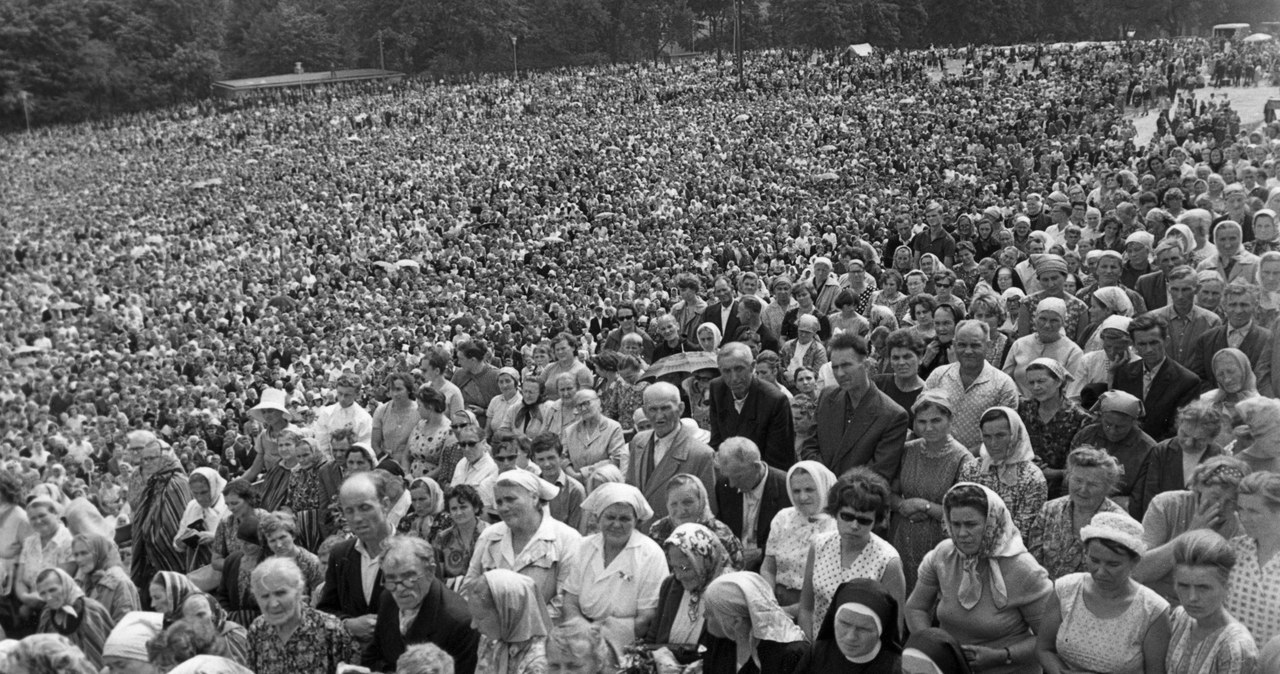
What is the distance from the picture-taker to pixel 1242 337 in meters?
5.98

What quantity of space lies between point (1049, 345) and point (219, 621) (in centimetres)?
371

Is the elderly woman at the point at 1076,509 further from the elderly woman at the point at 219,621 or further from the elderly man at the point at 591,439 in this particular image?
the elderly woman at the point at 219,621

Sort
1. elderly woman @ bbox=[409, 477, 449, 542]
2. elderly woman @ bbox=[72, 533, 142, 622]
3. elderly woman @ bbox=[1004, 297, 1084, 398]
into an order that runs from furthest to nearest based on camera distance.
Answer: elderly woman @ bbox=[1004, 297, 1084, 398] → elderly woman @ bbox=[72, 533, 142, 622] → elderly woman @ bbox=[409, 477, 449, 542]

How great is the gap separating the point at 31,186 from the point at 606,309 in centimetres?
3441

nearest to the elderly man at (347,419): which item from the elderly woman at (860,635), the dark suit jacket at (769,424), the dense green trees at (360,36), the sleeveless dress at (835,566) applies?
the dark suit jacket at (769,424)

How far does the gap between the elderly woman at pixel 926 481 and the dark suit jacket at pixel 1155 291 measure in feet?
9.62

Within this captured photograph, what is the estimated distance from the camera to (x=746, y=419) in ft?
19.1

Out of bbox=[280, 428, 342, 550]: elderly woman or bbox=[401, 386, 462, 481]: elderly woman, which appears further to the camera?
bbox=[401, 386, 462, 481]: elderly woman

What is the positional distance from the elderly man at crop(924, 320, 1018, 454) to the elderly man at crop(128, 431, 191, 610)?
11.9ft

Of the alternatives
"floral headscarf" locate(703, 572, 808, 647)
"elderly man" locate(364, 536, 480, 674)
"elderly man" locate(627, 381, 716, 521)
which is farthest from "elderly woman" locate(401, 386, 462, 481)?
"floral headscarf" locate(703, 572, 808, 647)

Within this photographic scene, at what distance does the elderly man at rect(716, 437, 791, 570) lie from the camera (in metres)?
4.97

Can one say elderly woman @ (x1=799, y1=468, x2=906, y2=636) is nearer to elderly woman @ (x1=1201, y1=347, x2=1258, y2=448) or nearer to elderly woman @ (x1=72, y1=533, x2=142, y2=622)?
elderly woman @ (x1=1201, y1=347, x2=1258, y2=448)

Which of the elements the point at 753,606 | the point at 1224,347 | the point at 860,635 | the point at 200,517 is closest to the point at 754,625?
the point at 753,606

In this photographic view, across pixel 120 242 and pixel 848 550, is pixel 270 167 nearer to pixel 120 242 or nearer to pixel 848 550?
pixel 120 242
